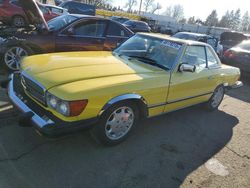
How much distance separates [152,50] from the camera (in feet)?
13.7

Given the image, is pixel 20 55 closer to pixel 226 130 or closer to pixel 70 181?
pixel 70 181

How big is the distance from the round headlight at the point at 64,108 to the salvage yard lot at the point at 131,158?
495 millimetres

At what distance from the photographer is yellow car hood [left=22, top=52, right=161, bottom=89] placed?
9.87 ft

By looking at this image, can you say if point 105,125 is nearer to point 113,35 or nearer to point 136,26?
point 113,35

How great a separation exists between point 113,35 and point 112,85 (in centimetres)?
Answer: 419

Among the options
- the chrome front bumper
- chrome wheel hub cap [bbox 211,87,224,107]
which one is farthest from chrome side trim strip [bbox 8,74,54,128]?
chrome wheel hub cap [bbox 211,87,224,107]

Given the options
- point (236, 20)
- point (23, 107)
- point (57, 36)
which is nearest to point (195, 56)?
point (23, 107)

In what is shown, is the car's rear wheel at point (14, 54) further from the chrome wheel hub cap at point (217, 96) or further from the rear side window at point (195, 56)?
the chrome wheel hub cap at point (217, 96)

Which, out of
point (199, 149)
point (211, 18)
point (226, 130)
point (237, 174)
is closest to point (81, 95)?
point (199, 149)

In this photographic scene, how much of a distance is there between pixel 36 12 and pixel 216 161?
5.68 metres

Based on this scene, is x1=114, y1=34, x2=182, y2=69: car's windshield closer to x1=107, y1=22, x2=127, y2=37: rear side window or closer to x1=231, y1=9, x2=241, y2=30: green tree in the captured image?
x1=107, y1=22, x2=127, y2=37: rear side window

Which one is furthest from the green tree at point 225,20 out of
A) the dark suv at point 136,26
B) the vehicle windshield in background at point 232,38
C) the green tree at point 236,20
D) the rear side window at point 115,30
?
the rear side window at point 115,30

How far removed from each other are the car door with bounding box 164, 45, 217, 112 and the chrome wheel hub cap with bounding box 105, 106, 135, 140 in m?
0.77

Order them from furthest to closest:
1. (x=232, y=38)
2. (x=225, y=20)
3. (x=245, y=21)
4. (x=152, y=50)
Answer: (x=245, y=21), (x=225, y=20), (x=232, y=38), (x=152, y=50)
